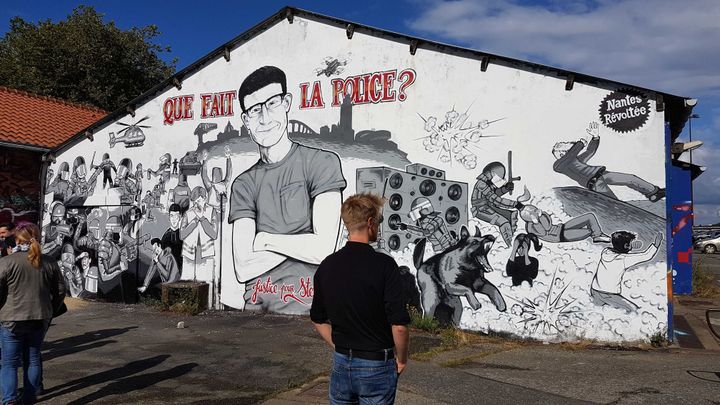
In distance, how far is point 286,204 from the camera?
37.2 feet

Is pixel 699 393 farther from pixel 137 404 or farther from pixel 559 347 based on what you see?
pixel 137 404

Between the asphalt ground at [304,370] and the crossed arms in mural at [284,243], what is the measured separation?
166 cm

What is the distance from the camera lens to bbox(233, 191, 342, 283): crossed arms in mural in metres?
10.8

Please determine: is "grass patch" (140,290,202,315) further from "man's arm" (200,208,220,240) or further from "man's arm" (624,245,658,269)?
"man's arm" (624,245,658,269)

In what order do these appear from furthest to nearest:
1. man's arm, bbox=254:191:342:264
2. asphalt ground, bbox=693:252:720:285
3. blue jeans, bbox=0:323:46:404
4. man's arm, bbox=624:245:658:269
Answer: asphalt ground, bbox=693:252:720:285 → man's arm, bbox=254:191:342:264 → man's arm, bbox=624:245:658:269 → blue jeans, bbox=0:323:46:404

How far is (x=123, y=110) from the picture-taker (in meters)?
13.2

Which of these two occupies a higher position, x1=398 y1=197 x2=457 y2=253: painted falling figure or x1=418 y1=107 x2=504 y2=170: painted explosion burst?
x1=418 y1=107 x2=504 y2=170: painted explosion burst

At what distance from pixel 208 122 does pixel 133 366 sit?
6.33 m

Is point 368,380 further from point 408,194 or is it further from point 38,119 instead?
point 38,119

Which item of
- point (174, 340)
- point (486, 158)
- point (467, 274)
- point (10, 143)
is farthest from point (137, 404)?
point (10, 143)

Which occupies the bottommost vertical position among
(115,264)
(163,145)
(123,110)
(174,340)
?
(174,340)

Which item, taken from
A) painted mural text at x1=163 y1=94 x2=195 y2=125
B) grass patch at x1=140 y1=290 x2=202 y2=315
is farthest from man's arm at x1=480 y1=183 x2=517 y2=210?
painted mural text at x1=163 y1=94 x2=195 y2=125

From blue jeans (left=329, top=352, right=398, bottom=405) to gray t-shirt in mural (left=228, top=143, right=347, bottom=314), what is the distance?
7.65m

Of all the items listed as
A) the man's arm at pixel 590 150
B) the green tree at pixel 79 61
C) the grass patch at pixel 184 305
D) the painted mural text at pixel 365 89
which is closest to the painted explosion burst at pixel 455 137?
the painted mural text at pixel 365 89
